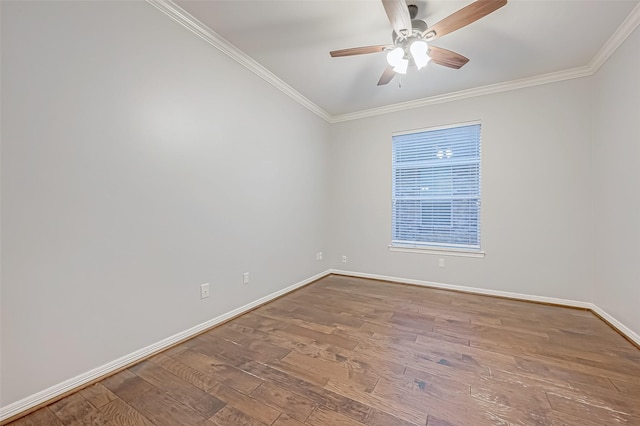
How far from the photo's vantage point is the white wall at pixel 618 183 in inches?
82.1

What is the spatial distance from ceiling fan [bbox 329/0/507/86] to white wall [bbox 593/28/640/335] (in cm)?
148

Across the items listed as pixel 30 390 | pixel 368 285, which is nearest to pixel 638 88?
pixel 368 285

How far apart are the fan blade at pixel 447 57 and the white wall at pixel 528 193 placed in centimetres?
141

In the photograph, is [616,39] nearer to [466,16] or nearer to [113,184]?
[466,16]

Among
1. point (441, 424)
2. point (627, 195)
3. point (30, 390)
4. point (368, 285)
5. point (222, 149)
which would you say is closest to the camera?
point (441, 424)

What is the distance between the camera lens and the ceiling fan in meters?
1.56

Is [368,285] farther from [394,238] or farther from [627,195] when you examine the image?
[627,195]

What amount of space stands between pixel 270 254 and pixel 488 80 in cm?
336

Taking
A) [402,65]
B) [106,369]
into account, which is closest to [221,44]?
[402,65]

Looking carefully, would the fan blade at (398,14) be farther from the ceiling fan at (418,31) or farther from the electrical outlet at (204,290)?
the electrical outlet at (204,290)

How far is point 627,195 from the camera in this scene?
2189 millimetres

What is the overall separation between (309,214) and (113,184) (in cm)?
243

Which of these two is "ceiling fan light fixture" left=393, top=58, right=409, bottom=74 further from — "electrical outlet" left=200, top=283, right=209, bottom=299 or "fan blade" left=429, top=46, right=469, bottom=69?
"electrical outlet" left=200, top=283, right=209, bottom=299

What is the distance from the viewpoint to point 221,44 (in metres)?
2.36
